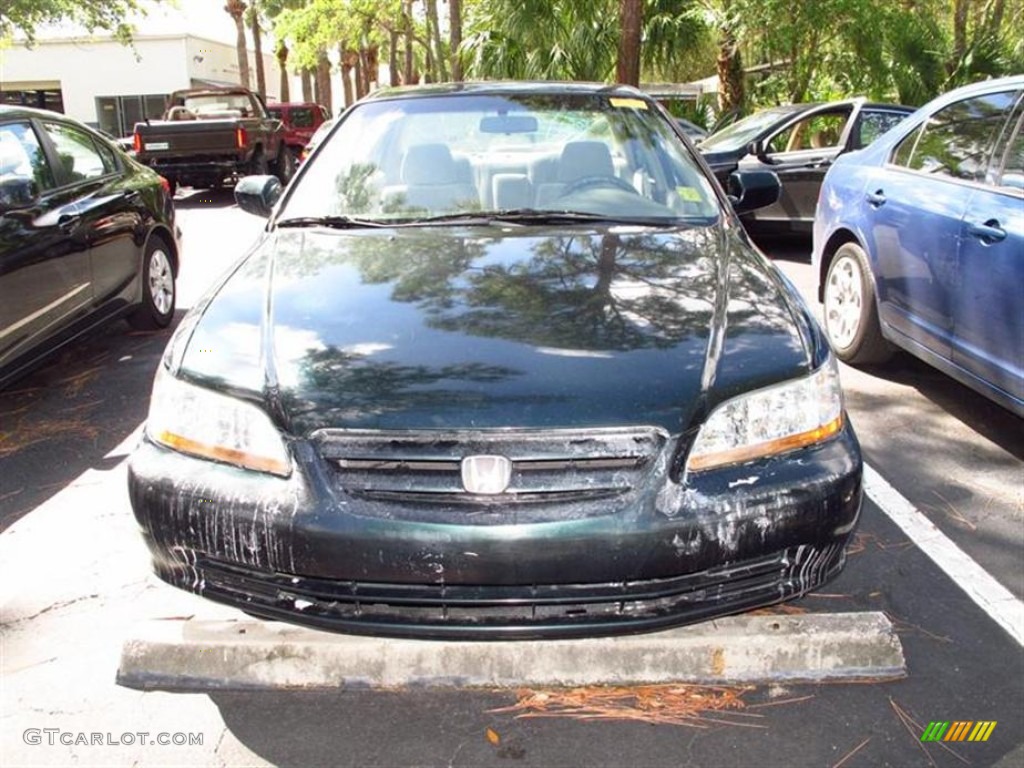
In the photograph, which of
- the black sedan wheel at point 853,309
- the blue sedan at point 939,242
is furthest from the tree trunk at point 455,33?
the black sedan wheel at point 853,309

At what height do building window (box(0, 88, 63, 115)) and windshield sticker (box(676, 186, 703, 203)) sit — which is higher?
windshield sticker (box(676, 186, 703, 203))

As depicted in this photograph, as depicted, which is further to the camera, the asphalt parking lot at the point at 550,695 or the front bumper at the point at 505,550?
the asphalt parking lot at the point at 550,695

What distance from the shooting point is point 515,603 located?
89.8 inches

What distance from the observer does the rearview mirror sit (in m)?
4.05

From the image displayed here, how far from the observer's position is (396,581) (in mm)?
2270

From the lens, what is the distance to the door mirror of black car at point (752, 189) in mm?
4184

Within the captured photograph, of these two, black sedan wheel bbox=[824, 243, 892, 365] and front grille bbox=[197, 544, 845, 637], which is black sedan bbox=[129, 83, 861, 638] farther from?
black sedan wheel bbox=[824, 243, 892, 365]

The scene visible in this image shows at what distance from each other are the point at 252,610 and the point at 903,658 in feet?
5.92

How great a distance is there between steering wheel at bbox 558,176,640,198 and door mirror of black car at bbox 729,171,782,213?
2.09 feet

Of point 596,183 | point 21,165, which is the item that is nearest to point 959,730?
point 596,183

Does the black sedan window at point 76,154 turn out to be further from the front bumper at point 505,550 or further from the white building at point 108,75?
the white building at point 108,75

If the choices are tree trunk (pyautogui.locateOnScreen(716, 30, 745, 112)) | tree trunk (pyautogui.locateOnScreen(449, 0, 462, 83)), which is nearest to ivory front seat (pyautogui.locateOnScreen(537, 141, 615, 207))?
tree trunk (pyautogui.locateOnScreen(716, 30, 745, 112))

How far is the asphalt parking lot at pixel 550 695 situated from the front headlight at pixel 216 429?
2.43 feet

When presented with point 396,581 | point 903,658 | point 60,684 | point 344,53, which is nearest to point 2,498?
point 60,684
